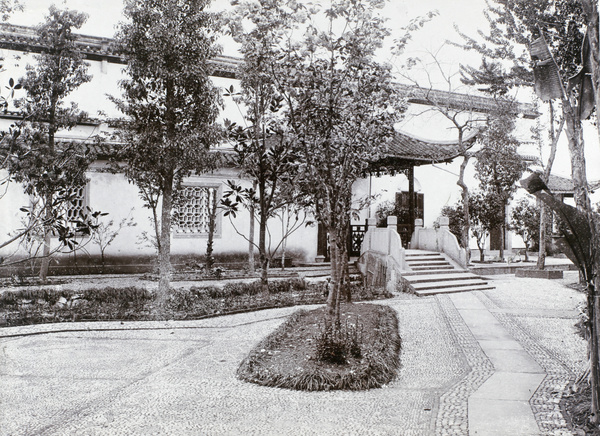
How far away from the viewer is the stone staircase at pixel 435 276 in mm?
11133

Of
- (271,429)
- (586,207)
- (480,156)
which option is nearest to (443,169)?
(480,156)

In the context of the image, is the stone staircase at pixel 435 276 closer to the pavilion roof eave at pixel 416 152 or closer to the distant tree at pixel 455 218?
the pavilion roof eave at pixel 416 152

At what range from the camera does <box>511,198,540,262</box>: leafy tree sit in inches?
703

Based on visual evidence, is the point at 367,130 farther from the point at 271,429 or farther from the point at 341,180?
the point at 271,429

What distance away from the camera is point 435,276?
11.8 metres

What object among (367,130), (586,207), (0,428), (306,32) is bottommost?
(0,428)

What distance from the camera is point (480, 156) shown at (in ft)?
54.7

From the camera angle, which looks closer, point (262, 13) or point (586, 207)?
point (586, 207)

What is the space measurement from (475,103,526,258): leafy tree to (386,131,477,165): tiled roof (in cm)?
131

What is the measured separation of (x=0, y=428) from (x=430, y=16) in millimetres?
5417

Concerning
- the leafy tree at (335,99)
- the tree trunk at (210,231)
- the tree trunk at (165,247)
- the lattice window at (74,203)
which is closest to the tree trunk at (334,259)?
the leafy tree at (335,99)

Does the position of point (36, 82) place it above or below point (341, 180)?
above

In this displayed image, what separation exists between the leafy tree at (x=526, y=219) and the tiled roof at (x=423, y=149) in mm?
5225

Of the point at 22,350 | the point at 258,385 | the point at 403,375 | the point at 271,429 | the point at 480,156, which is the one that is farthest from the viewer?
the point at 480,156
